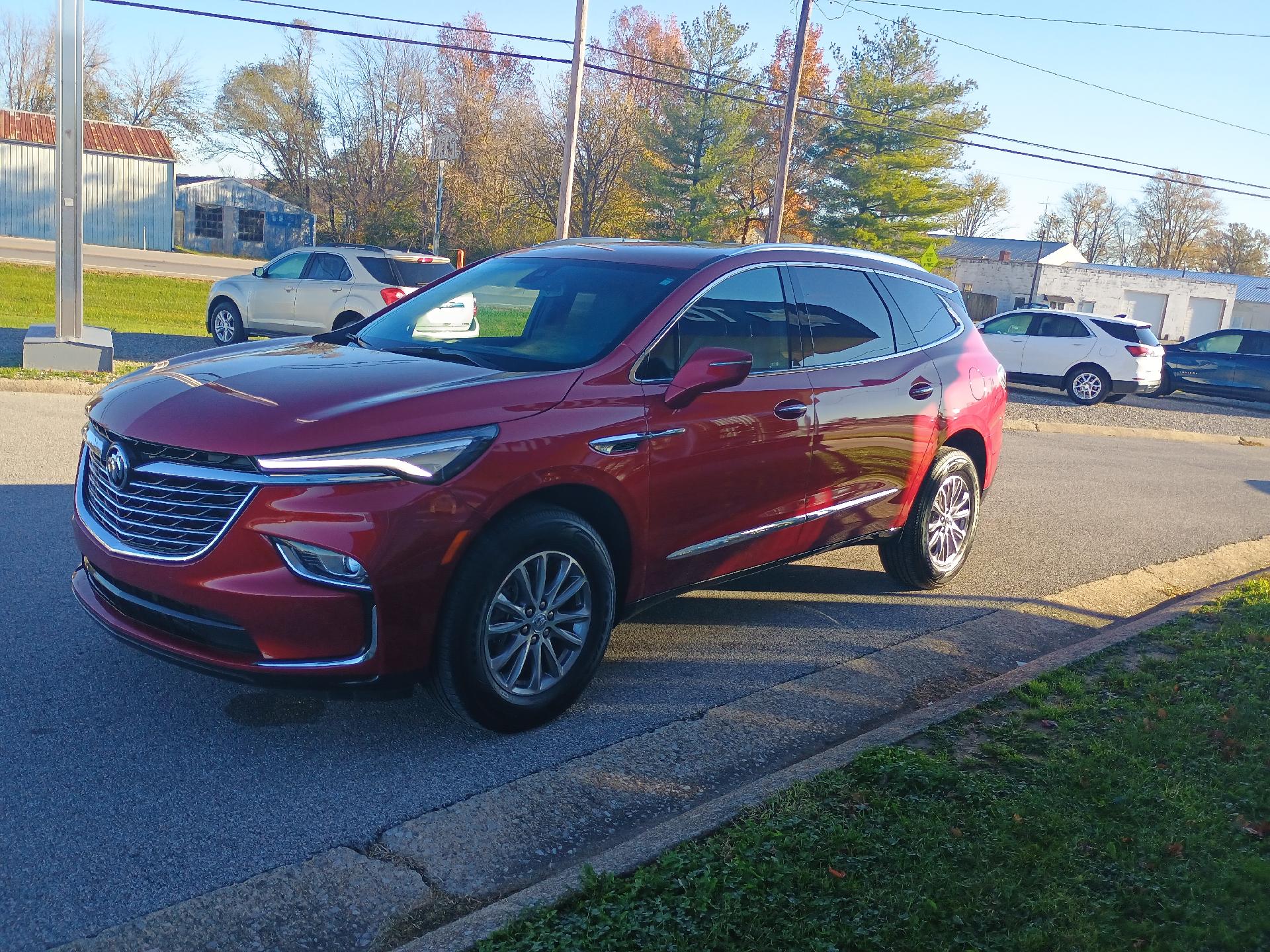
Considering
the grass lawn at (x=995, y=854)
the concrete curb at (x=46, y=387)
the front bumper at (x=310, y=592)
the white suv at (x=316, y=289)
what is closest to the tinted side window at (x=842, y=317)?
the grass lawn at (x=995, y=854)

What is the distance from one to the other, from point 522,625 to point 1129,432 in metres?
15.8

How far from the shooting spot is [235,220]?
183ft

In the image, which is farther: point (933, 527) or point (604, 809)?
point (933, 527)

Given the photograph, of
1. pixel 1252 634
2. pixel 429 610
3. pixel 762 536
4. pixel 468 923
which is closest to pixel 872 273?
pixel 762 536

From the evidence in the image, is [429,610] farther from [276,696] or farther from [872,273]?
[872,273]

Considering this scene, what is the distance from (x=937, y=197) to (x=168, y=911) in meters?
50.8

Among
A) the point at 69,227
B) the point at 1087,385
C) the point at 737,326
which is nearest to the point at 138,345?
the point at 69,227

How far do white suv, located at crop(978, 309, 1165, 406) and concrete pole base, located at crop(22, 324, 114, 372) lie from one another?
15.7m

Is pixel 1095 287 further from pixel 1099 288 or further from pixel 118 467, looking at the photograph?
pixel 118 467

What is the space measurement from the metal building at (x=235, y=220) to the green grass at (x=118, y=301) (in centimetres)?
2920

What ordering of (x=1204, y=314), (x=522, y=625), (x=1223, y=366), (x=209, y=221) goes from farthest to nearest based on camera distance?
(x=1204, y=314) < (x=209, y=221) < (x=1223, y=366) < (x=522, y=625)

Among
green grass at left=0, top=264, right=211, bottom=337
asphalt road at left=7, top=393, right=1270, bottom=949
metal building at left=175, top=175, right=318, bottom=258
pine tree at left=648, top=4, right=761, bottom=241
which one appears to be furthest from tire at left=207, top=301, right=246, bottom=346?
metal building at left=175, top=175, right=318, bottom=258

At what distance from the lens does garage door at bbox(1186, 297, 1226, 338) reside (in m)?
69.7

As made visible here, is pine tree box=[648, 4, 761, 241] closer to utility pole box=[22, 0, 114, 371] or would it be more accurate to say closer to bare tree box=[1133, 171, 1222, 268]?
utility pole box=[22, 0, 114, 371]
